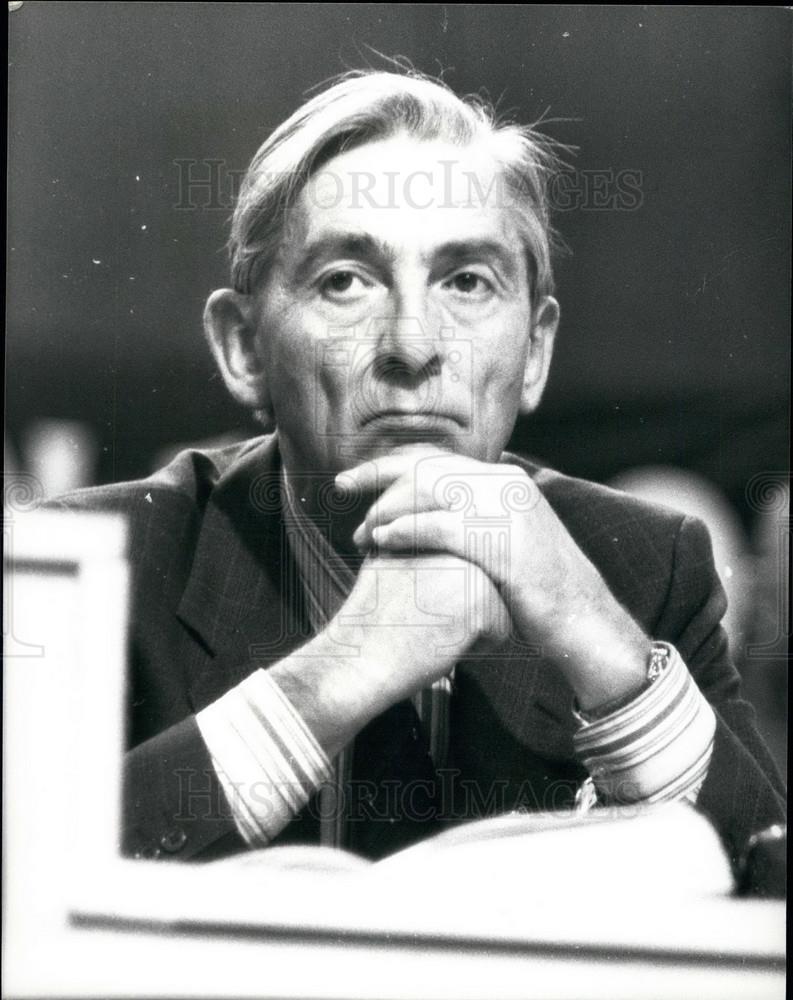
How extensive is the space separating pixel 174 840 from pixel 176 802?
9 cm

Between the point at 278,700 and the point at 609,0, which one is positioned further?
the point at 609,0

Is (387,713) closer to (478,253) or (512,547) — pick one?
(512,547)

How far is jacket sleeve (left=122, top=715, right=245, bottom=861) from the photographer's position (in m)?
2.61

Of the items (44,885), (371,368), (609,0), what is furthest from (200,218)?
(44,885)

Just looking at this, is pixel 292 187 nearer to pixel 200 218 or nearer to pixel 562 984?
pixel 200 218

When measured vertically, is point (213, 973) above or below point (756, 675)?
below

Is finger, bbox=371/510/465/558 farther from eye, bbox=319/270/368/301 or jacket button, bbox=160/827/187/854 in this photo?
jacket button, bbox=160/827/187/854

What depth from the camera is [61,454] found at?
273cm

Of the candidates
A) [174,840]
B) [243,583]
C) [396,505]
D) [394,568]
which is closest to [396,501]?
[396,505]

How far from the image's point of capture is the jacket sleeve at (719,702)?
8.73ft

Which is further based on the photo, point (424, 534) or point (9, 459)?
point (9, 459)

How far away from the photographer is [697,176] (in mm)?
2766

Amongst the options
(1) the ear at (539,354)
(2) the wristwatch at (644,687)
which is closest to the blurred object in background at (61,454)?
(1) the ear at (539,354)

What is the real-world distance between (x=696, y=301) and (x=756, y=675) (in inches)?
35.8
